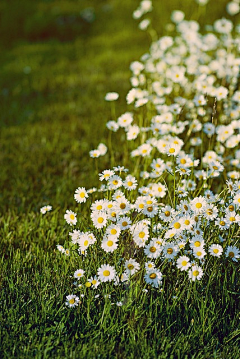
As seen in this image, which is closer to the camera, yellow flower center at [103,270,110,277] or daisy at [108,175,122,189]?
yellow flower center at [103,270,110,277]

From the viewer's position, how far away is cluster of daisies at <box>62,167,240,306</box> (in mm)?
1979

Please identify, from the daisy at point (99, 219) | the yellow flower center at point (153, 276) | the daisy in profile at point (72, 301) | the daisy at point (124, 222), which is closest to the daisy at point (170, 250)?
the yellow flower center at point (153, 276)

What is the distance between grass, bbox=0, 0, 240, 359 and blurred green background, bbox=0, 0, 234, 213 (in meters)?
0.01

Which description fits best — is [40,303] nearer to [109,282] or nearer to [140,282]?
[109,282]

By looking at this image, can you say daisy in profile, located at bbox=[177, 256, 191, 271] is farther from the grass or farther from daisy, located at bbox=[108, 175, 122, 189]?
daisy, located at bbox=[108, 175, 122, 189]

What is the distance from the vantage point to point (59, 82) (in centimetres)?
553

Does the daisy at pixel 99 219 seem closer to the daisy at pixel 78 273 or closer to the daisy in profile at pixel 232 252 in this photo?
the daisy at pixel 78 273

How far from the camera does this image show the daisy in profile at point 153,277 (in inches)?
76.8

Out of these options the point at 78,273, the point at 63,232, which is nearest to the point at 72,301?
the point at 78,273

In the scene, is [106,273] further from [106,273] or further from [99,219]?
[99,219]

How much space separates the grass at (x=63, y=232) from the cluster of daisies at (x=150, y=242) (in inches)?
3.7

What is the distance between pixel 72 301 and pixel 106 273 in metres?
0.22

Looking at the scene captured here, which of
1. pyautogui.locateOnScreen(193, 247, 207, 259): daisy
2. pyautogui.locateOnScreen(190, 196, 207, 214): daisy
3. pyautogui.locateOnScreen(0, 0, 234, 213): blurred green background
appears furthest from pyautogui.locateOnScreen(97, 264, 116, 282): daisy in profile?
pyautogui.locateOnScreen(0, 0, 234, 213): blurred green background

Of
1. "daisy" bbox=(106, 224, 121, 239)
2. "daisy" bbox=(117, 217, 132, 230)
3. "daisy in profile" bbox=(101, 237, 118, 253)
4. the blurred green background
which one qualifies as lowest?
"daisy in profile" bbox=(101, 237, 118, 253)
